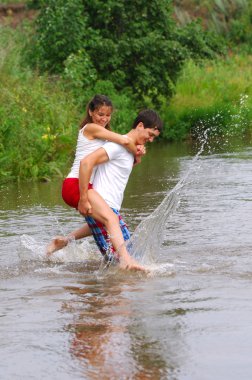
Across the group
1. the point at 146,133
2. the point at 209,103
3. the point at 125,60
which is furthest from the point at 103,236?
the point at 209,103

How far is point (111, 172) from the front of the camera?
855cm

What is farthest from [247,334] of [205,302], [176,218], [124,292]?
[176,218]

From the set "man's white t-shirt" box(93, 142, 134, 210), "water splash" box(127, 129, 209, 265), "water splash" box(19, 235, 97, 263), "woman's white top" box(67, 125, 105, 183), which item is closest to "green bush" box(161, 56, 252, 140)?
"water splash" box(19, 235, 97, 263)

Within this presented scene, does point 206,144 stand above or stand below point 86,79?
below

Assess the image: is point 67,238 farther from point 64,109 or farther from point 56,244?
point 64,109

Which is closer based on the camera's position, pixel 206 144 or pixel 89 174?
pixel 89 174

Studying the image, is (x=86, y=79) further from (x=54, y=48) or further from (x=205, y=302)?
(x=205, y=302)

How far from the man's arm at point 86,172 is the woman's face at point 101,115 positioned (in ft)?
1.13

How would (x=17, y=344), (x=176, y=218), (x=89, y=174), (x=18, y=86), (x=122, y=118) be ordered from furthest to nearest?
1. (x=122, y=118)
2. (x=18, y=86)
3. (x=176, y=218)
4. (x=89, y=174)
5. (x=17, y=344)

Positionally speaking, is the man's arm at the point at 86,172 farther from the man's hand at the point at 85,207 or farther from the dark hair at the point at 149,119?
the dark hair at the point at 149,119

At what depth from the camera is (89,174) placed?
8.34m

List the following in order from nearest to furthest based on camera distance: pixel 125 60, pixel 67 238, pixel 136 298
A: pixel 136 298 < pixel 67 238 < pixel 125 60

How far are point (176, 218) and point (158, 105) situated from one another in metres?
14.8

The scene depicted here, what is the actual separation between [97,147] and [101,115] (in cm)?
27
